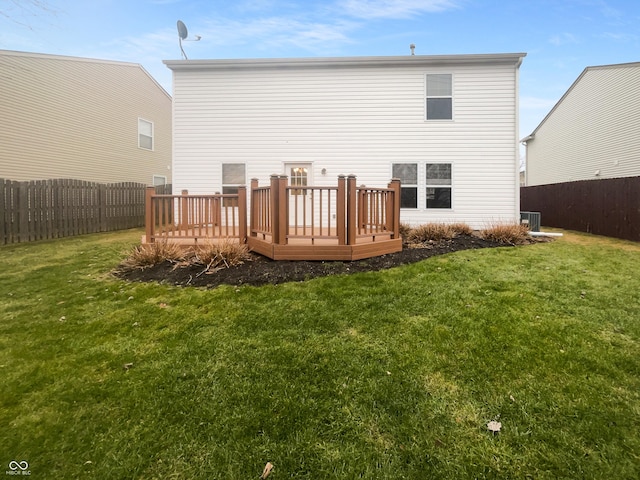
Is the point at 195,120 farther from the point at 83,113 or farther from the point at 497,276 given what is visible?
the point at 497,276

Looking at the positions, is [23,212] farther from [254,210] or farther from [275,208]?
[275,208]

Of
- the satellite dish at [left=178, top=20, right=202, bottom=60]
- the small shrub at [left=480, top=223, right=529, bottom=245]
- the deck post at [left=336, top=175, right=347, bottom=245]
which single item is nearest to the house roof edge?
the satellite dish at [left=178, top=20, right=202, bottom=60]

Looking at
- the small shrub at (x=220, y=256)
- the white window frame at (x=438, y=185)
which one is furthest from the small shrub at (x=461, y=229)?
the small shrub at (x=220, y=256)

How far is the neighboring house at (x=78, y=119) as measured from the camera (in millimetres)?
12078

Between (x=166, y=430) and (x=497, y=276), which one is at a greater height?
(x=497, y=276)

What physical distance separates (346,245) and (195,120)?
745 cm

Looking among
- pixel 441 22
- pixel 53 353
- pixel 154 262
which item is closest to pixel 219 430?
pixel 53 353

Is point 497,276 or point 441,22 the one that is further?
point 441,22

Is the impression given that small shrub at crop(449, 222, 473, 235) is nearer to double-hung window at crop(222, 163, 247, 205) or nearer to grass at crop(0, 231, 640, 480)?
grass at crop(0, 231, 640, 480)

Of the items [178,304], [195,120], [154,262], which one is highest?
[195,120]

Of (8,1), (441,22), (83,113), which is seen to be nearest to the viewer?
(8,1)

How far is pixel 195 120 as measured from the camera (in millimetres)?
10383

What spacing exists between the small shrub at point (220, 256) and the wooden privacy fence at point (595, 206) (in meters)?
10.7

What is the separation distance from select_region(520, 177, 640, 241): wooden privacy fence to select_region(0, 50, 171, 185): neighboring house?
63.8ft
